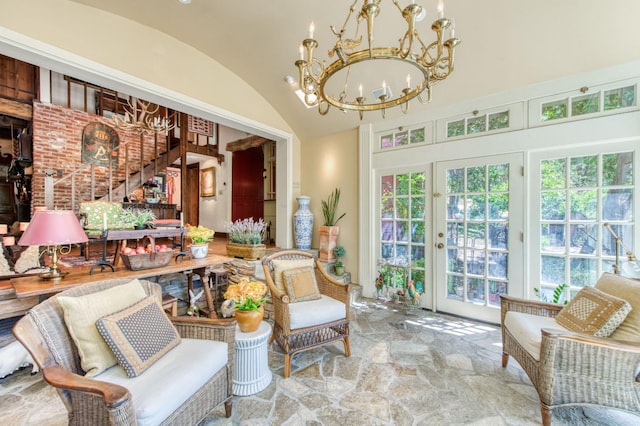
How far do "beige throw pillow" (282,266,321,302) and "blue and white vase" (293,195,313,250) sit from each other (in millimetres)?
1928

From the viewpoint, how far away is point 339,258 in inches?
178

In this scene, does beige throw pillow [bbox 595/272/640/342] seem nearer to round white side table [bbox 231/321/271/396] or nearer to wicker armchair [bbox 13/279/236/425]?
round white side table [bbox 231/321/271/396]

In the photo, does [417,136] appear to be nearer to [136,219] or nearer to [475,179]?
[475,179]

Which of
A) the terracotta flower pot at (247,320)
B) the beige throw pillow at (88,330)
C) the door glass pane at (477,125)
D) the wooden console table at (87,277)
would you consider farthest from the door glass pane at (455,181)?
the beige throw pillow at (88,330)

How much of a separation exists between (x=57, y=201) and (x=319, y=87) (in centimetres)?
674

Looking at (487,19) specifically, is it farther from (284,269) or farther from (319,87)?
(284,269)

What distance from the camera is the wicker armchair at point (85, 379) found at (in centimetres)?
115

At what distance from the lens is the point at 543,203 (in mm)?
3025

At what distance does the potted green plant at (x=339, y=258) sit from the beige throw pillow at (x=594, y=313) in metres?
2.70

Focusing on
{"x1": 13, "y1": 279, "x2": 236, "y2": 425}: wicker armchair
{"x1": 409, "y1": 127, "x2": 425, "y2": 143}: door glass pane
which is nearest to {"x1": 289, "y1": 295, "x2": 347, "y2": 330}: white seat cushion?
{"x1": 13, "y1": 279, "x2": 236, "y2": 425}: wicker armchair

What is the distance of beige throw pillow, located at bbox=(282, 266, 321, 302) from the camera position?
263 centimetres

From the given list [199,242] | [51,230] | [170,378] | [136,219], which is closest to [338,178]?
[199,242]

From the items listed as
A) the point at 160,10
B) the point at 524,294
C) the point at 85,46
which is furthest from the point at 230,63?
the point at 524,294

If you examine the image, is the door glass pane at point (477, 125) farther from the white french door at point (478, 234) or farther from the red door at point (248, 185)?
the red door at point (248, 185)
